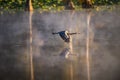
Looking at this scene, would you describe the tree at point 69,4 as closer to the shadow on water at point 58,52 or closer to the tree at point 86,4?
the tree at point 86,4

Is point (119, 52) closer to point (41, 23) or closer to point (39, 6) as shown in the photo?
point (41, 23)

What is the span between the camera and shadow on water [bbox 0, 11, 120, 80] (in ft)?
21.9

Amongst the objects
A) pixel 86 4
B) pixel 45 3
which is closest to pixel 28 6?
pixel 45 3

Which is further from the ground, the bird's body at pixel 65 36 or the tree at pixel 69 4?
the tree at pixel 69 4

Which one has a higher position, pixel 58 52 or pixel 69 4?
pixel 69 4

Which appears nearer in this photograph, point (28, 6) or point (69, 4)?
point (28, 6)

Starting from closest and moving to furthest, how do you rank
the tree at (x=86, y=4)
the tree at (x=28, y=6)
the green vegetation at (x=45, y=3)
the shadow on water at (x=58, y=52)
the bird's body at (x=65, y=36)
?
1. the shadow on water at (x=58, y=52)
2. the bird's body at (x=65, y=36)
3. the tree at (x=28, y=6)
4. the tree at (x=86, y=4)
5. the green vegetation at (x=45, y=3)

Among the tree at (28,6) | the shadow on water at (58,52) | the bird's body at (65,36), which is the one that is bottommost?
the shadow on water at (58,52)

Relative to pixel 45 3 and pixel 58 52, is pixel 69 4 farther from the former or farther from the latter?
pixel 58 52

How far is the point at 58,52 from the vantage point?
320 inches

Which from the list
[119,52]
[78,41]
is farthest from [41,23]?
[119,52]

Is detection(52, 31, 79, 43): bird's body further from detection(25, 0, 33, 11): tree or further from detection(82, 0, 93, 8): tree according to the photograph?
detection(82, 0, 93, 8): tree

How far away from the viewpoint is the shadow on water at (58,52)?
263 inches

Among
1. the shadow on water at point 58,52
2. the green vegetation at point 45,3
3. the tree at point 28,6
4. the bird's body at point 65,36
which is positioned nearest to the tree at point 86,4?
the green vegetation at point 45,3
